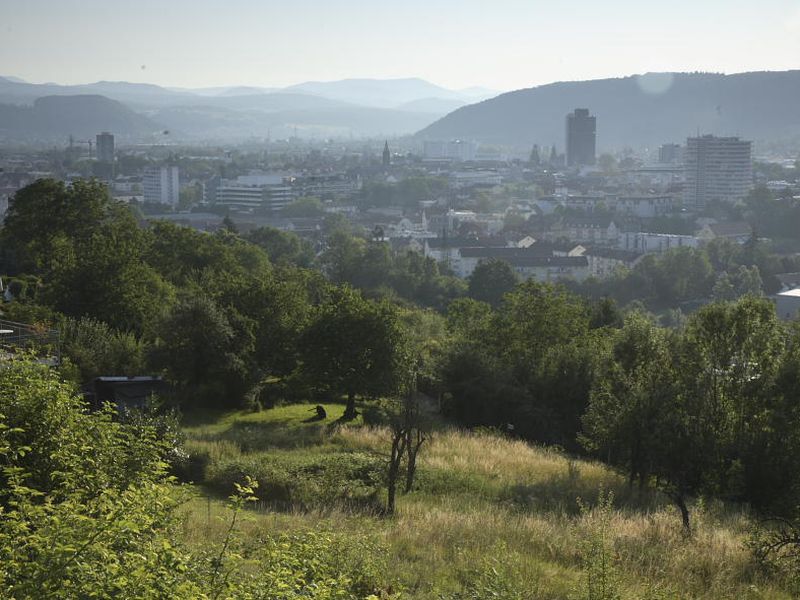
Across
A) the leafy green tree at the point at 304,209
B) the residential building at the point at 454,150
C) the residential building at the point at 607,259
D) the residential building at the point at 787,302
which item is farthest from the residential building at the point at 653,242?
the residential building at the point at 454,150

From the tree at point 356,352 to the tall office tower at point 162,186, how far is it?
100 metres

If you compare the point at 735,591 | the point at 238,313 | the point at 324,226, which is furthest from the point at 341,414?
the point at 324,226

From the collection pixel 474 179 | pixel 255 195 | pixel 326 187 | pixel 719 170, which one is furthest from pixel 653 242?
pixel 474 179

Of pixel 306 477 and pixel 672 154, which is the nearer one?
pixel 306 477

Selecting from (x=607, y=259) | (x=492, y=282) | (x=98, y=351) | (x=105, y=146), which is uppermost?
(x=105, y=146)

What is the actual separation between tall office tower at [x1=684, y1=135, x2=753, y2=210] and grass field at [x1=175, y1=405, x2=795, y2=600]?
101093 mm

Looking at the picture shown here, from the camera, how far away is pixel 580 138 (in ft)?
564

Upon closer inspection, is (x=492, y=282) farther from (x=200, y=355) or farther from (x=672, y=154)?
(x=672, y=154)

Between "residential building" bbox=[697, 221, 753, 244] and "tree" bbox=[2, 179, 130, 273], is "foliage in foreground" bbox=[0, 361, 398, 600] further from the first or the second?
"residential building" bbox=[697, 221, 753, 244]

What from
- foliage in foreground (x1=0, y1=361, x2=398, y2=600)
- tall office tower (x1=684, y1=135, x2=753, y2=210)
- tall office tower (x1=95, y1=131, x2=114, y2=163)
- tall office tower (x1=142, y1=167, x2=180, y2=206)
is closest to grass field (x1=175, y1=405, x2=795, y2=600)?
foliage in foreground (x1=0, y1=361, x2=398, y2=600)

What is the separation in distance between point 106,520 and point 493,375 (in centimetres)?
1447

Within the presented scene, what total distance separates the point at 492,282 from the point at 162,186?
76739mm

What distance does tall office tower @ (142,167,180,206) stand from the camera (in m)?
116

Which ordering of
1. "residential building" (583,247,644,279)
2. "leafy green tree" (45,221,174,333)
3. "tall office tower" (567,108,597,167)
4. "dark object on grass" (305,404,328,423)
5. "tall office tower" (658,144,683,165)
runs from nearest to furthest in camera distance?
"dark object on grass" (305,404,328,423) → "leafy green tree" (45,221,174,333) → "residential building" (583,247,644,279) → "tall office tower" (658,144,683,165) → "tall office tower" (567,108,597,167)
